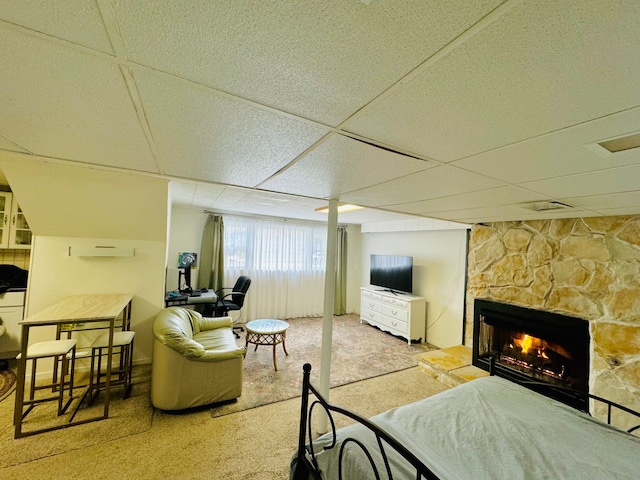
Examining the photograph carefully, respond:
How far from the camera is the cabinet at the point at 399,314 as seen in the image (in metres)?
4.61

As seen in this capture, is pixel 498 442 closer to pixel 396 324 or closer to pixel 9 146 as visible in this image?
pixel 9 146

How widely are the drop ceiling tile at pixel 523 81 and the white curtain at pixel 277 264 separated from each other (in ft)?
15.6

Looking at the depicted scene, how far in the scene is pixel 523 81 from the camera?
2.19ft

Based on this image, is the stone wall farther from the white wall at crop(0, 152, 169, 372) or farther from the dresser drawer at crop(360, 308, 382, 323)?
the white wall at crop(0, 152, 169, 372)

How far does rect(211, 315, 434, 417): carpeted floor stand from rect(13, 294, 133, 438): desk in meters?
1.15

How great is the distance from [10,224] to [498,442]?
232 inches

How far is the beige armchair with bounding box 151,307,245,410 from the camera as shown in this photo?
2.39 m

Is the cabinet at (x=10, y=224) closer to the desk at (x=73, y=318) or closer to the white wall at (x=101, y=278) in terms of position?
the white wall at (x=101, y=278)

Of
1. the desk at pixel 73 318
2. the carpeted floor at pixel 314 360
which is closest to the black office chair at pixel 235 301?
the carpeted floor at pixel 314 360

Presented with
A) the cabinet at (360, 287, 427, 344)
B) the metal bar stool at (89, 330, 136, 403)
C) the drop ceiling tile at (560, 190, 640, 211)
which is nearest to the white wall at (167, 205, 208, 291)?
the metal bar stool at (89, 330, 136, 403)

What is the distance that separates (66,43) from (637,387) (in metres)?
4.20

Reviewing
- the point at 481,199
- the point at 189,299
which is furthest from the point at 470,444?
the point at 189,299

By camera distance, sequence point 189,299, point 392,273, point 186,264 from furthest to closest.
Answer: point 392,273
point 186,264
point 189,299

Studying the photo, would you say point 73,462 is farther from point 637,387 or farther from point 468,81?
point 637,387
